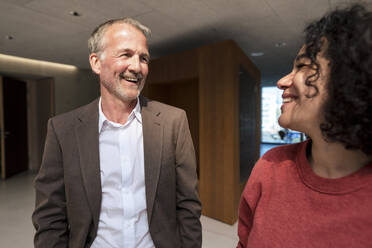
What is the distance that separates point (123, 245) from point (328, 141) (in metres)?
1.04

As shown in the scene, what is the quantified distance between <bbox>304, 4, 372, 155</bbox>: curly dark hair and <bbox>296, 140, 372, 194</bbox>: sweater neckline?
0.22ft

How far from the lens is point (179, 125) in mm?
1282

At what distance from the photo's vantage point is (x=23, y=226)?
3334 millimetres

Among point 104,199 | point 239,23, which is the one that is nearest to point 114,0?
point 239,23

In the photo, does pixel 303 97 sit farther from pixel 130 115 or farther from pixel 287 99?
pixel 130 115

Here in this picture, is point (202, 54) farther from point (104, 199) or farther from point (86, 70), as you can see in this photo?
point (86, 70)

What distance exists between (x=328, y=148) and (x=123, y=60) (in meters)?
0.99

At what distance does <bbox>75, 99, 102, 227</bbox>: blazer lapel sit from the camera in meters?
1.11

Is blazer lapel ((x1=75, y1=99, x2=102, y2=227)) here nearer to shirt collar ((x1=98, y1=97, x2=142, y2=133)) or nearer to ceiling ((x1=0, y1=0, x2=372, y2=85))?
shirt collar ((x1=98, y1=97, x2=142, y2=133))

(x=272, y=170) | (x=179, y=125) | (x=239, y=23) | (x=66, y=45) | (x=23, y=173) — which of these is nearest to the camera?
(x=272, y=170)

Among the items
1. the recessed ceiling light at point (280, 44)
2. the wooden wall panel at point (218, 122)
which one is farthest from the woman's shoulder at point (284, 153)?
the recessed ceiling light at point (280, 44)

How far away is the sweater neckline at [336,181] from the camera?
62 cm

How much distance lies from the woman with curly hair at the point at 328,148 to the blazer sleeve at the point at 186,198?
20.1 inches

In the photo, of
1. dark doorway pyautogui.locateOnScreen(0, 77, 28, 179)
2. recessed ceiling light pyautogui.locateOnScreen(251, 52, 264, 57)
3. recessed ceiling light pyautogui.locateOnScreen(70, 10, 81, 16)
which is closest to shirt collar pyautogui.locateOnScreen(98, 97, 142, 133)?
recessed ceiling light pyautogui.locateOnScreen(70, 10, 81, 16)
